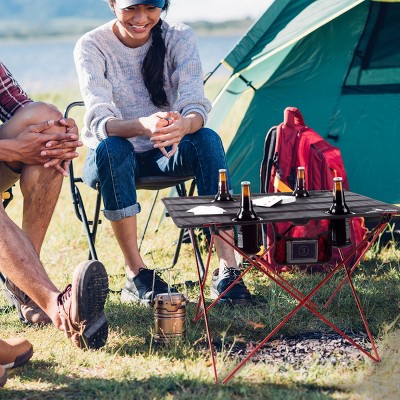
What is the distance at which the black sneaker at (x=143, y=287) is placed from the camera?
3975 millimetres

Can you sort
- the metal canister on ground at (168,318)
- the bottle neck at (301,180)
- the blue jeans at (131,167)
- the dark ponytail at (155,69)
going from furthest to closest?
the dark ponytail at (155,69), the blue jeans at (131,167), the bottle neck at (301,180), the metal canister on ground at (168,318)

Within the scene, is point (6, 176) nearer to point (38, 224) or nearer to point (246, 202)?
point (38, 224)

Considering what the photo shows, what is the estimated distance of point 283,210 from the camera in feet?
10.8

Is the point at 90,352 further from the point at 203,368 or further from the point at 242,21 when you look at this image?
the point at 242,21

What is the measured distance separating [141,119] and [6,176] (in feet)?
1.92

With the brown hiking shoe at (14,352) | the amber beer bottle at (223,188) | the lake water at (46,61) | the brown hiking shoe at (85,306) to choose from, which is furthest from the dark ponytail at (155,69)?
the lake water at (46,61)

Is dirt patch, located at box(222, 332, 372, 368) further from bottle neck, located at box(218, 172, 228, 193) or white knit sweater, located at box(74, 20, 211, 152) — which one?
white knit sweater, located at box(74, 20, 211, 152)

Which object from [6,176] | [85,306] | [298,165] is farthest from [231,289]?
[6,176]

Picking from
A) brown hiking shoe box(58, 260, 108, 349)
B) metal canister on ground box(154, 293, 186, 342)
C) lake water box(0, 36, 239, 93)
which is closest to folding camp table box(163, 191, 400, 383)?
metal canister on ground box(154, 293, 186, 342)

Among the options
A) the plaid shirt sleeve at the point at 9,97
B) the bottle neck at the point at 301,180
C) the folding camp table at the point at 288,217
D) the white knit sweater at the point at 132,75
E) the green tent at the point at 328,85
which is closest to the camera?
the folding camp table at the point at 288,217

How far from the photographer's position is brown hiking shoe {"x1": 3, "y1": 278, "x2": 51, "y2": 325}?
3703mm

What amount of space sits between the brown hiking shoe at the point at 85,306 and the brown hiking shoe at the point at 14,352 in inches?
5.9

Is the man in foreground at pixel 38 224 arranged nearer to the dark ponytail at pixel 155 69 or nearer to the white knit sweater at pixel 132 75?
the white knit sweater at pixel 132 75

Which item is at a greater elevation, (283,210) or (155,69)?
(155,69)
